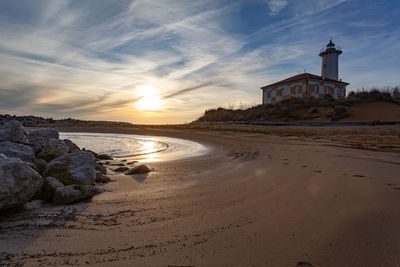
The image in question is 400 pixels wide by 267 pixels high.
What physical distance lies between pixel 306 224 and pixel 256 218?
422mm

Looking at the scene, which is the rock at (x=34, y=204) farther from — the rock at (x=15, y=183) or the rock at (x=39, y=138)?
the rock at (x=39, y=138)

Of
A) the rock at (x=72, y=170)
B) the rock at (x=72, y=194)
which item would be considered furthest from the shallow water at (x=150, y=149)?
the rock at (x=72, y=194)

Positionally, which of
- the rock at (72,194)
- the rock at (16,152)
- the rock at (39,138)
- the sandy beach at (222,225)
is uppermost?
the rock at (39,138)

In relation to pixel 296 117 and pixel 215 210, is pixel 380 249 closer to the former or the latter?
pixel 215 210

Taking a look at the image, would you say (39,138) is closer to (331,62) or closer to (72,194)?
(72,194)

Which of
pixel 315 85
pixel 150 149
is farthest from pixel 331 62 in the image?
pixel 150 149

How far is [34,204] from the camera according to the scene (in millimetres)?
2268

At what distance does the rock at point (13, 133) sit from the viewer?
396 cm

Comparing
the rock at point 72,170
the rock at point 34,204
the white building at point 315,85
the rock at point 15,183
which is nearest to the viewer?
the rock at point 15,183

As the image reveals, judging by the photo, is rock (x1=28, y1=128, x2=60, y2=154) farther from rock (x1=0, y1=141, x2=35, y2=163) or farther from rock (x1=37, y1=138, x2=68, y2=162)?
rock (x1=0, y1=141, x2=35, y2=163)

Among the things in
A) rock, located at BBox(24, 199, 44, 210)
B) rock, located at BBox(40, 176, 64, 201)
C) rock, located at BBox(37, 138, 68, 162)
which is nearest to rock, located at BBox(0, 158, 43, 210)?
rock, located at BBox(24, 199, 44, 210)

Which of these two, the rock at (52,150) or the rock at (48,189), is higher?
the rock at (52,150)

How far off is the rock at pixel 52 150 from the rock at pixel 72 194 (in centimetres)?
196

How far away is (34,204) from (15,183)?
378 mm
